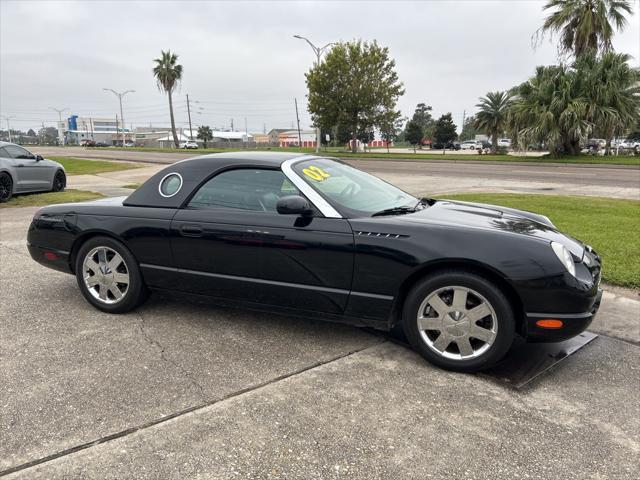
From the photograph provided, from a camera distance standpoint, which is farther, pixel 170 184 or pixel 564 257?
pixel 170 184

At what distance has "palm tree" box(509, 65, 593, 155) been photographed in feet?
94.0

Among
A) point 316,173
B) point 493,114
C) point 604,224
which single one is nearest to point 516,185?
point 604,224

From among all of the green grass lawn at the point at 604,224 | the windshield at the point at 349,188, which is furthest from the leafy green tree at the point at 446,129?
the windshield at the point at 349,188

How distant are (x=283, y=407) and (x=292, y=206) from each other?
1.30m

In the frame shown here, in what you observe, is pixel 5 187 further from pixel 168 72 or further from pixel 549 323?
pixel 168 72

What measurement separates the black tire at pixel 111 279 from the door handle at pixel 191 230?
57cm

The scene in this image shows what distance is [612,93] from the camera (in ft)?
93.3

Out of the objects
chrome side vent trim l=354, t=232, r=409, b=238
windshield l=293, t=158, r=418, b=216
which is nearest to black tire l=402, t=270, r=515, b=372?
chrome side vent trim l=354, t=232, r=409, b=238

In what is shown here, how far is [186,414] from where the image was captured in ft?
8.86

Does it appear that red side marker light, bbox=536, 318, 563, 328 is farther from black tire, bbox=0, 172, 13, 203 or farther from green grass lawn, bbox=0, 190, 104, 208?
black tire, bbox=0, 172, 13, 203

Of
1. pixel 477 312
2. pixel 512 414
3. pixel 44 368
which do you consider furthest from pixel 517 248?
pixel 44 368

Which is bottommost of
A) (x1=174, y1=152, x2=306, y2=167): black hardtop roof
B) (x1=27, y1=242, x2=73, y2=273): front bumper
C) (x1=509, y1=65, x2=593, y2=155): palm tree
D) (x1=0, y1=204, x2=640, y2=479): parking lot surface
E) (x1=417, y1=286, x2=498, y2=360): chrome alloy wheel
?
(x1=0, y1=204, x2=640, y2=479): parking lot surface

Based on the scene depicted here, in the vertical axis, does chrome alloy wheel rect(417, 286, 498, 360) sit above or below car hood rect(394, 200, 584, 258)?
below

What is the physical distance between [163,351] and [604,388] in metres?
2.89
